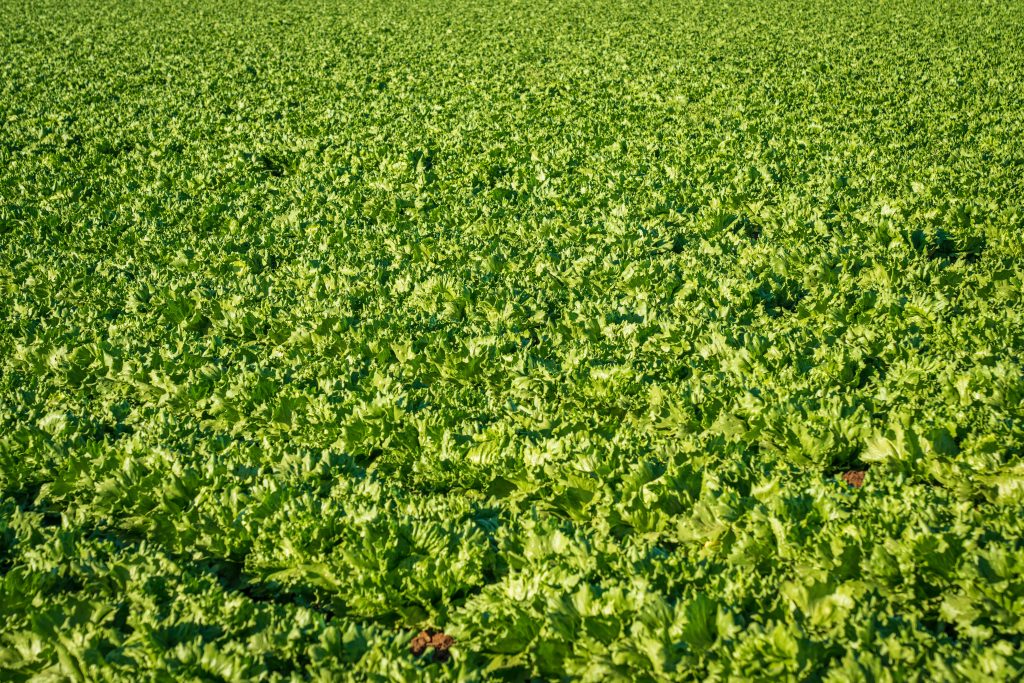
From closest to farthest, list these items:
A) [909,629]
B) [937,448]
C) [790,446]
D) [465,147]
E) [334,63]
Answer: [909,629] → [937,448] → [790,446] → [465,147] → [334,63]

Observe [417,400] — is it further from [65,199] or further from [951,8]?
[951,8]

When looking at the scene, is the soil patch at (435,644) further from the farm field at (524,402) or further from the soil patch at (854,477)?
the soil patch at (854,477)

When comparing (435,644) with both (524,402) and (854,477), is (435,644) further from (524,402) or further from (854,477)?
(854,477)

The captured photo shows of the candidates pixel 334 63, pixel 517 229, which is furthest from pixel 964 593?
pixel 334 63

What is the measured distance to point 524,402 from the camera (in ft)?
20.1

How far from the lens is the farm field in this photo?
12.3 feet

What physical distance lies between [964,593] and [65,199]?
13.4 m

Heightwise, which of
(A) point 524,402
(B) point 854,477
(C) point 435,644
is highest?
(A) point 524,402

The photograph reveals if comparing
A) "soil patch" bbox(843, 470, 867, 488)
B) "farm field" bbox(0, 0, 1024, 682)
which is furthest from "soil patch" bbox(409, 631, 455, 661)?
"soil patch" bbox(843, 470, 867, 488)

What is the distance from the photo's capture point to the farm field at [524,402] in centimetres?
374

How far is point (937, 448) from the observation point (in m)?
4.80

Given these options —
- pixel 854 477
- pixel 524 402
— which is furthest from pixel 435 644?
pixel 854 477

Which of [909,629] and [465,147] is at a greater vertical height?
[465,147]

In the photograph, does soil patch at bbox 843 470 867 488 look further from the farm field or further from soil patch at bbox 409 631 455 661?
soil patch at bbox 409 631 455 661
